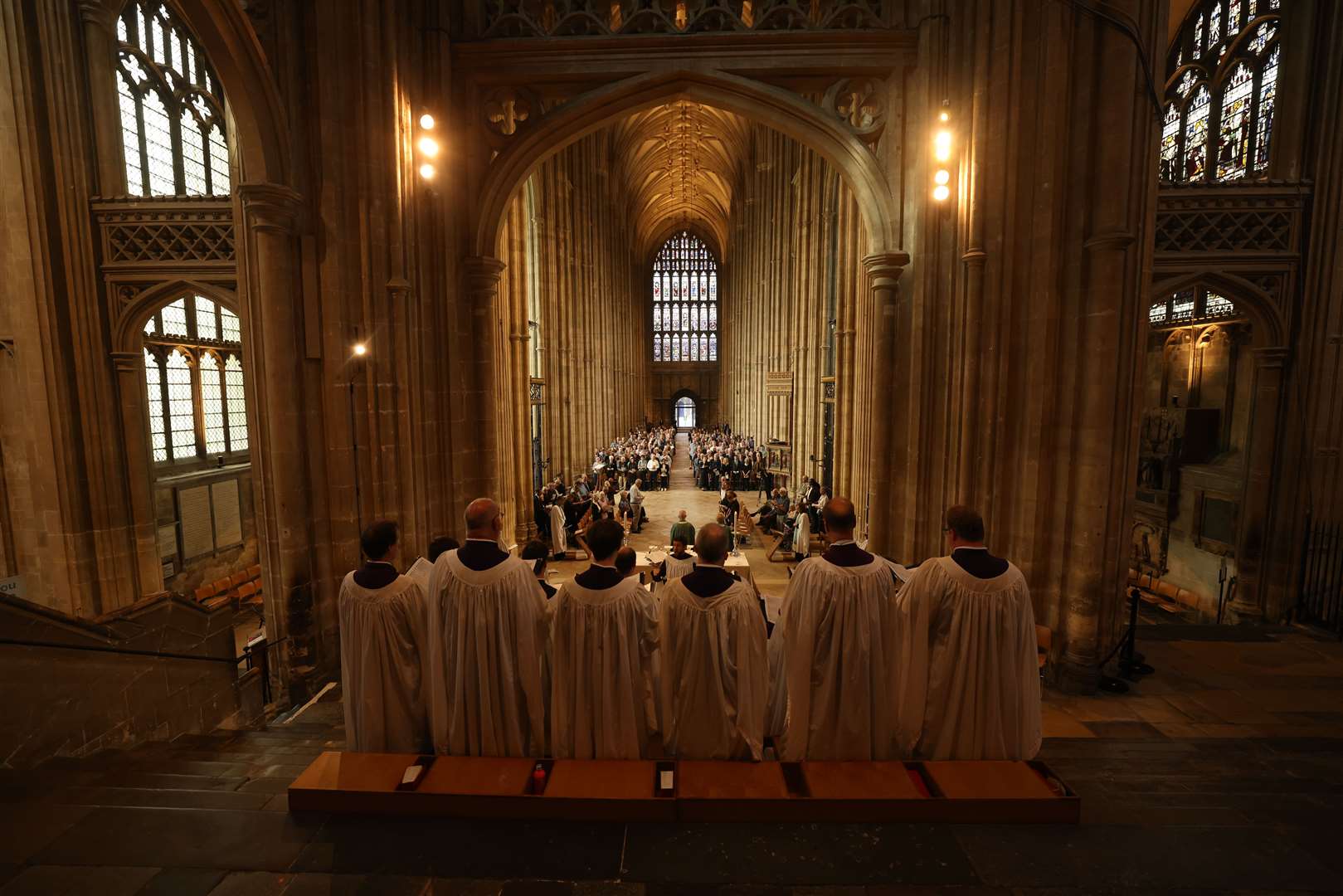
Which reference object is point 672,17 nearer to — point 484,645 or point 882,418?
point 882,418

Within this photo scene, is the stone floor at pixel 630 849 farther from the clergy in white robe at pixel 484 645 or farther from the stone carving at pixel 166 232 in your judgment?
the stone carving at pixel 166 232

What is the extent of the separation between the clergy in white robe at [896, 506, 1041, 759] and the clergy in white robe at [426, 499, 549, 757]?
208cm

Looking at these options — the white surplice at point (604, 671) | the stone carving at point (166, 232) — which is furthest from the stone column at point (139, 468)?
the white surplice at point (604, 671)

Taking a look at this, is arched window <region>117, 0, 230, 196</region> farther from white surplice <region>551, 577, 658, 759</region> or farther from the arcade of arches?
white surplice <region>551, 577, 658, 759</region>

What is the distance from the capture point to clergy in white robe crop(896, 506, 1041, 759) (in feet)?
10.4

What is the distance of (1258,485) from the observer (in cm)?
776

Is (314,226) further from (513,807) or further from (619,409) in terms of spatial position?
(619,409)

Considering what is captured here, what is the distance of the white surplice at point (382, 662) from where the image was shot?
3357mm

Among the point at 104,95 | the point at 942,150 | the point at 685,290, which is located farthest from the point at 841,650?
the point at 685,290

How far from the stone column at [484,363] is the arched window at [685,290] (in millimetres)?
42413

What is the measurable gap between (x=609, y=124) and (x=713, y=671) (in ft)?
26.0

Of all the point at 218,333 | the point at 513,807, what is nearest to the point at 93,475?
the point at 218,333

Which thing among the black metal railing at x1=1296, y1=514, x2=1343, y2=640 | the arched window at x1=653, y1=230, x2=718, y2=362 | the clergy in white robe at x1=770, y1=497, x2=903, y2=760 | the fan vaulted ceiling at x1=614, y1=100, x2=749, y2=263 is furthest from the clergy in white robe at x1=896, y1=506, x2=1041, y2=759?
the arched window at x1=653, y1=230, x2=718, y2=362

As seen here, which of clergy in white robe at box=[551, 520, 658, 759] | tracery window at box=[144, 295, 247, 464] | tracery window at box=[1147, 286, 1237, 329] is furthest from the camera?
tracery window at box=[144, 295, 247, 464]
